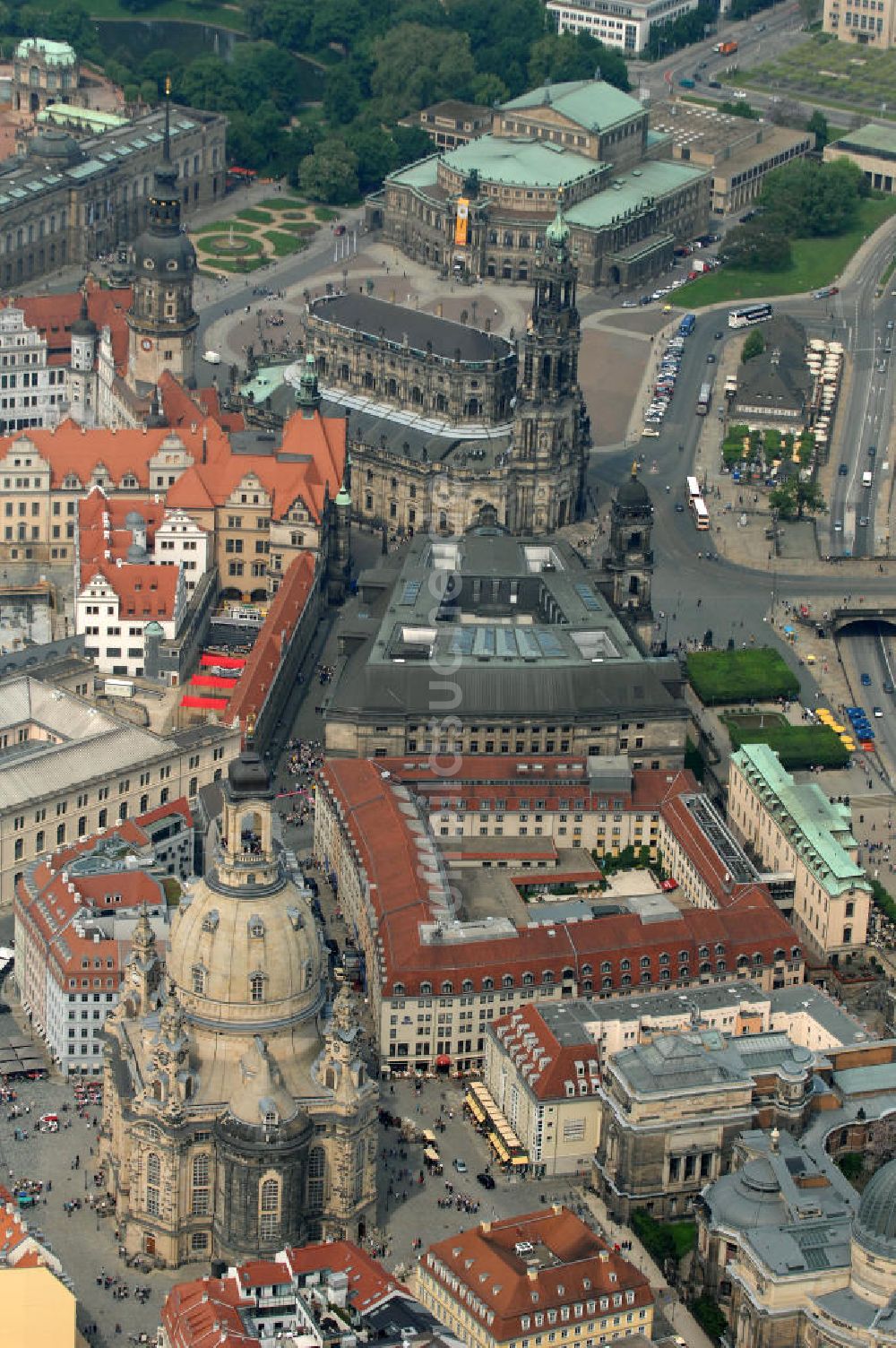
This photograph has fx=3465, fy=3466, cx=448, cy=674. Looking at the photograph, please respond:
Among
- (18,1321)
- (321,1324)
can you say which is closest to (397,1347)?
(321,1324)

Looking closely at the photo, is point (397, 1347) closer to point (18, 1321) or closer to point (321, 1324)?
point (321, 1324)
